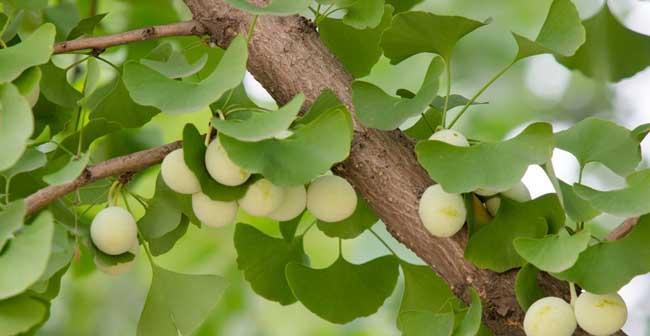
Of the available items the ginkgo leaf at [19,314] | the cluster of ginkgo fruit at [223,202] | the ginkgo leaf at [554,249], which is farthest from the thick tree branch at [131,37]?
the ginkgo leaf at [554,249]

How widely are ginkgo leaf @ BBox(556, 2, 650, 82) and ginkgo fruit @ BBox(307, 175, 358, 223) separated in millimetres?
356

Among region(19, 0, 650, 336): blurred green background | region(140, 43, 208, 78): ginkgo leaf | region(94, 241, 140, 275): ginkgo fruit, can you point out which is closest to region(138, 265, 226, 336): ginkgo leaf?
region(94, 241, 140, 275): ginkgo fruit

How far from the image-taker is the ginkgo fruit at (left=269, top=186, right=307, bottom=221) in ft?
2.51

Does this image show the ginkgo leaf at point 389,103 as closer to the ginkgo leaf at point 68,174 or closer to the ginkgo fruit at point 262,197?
the ginkgo fruit at point 262,197

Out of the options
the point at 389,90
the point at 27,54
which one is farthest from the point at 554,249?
the point at 389,90

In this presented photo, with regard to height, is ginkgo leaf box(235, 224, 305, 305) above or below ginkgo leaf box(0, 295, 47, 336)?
below

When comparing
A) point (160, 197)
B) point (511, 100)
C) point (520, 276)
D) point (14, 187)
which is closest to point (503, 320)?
point (520, 276)

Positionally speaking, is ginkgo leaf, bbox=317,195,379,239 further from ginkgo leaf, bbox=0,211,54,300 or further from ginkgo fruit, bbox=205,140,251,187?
ginkgo leaf, bbox=0,211,54,300

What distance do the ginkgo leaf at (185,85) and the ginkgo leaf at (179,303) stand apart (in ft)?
0.59

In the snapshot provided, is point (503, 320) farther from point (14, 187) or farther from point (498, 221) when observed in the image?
point (14, 187)

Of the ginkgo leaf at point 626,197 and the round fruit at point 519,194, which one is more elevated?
A: the ginkgo leaf at point 626,197

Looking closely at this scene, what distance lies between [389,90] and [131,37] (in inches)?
39.2

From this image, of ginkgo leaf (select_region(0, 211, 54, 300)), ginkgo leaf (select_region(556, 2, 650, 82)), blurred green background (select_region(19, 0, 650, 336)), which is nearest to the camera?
ginkgo leaf (select_region(0, 211, 54, 300))

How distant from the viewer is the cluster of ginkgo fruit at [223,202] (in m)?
0.72
